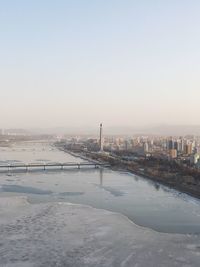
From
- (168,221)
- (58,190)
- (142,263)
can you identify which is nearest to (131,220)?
(168,221)

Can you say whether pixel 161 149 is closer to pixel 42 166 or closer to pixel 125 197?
pixel 42 166

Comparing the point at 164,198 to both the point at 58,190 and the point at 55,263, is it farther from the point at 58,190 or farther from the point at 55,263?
the point at 55,263

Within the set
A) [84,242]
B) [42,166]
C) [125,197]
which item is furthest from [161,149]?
[84,242]

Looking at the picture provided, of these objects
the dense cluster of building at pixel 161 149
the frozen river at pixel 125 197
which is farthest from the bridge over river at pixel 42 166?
the dense cluster of building at pixel 161 149

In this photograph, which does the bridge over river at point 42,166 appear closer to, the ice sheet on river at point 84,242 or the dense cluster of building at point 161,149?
the dense cluster of building at point 161,149

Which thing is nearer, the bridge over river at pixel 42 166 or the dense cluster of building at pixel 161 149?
the bridge over river at pixel 42 166

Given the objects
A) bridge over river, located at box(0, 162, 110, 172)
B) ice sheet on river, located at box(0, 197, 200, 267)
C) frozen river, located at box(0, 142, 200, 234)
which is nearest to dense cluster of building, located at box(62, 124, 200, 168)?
bridge over river, located at box(0, 162, 110, 172)
